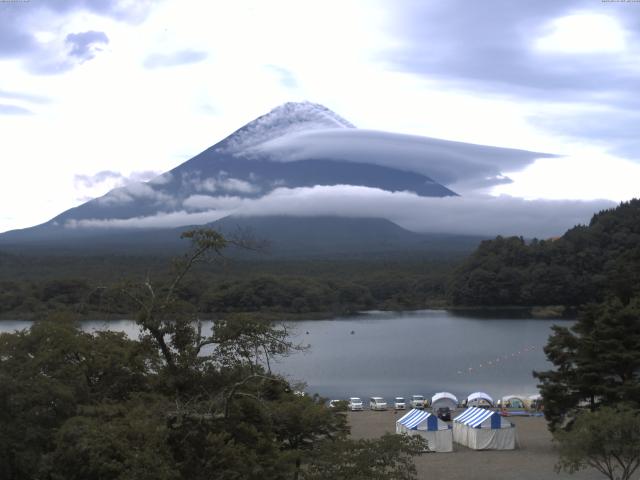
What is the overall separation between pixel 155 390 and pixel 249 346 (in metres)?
1.02

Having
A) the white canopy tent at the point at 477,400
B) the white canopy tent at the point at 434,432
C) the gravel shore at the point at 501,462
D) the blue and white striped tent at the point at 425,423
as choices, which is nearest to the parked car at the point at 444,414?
the gravel shore at the point at 501,462

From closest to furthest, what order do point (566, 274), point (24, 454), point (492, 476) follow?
1. point (24, 454)
2. point (492, 476)
3. point (566, 274)

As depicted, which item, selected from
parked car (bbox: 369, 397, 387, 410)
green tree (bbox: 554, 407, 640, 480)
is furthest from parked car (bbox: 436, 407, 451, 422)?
green tree (bbox: 554, 407, 640, 480)

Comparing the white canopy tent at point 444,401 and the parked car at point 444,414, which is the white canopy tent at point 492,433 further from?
the white canopy tent at point 444,401

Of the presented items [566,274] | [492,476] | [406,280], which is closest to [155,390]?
[492,476]

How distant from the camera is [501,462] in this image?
1536 centimetres

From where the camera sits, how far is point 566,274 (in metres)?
62.2

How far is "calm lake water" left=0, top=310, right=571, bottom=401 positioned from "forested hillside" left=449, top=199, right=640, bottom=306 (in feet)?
32.7

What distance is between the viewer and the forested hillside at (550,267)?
203 feet

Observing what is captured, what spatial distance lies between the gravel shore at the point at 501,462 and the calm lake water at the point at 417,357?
5.96m

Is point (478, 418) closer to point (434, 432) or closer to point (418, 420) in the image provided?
point (434, 432)

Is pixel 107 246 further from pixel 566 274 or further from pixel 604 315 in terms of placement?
pixel 604 315

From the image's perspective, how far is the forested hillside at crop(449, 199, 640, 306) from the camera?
2441 inches

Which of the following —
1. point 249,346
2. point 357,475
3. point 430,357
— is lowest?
point 430,357
